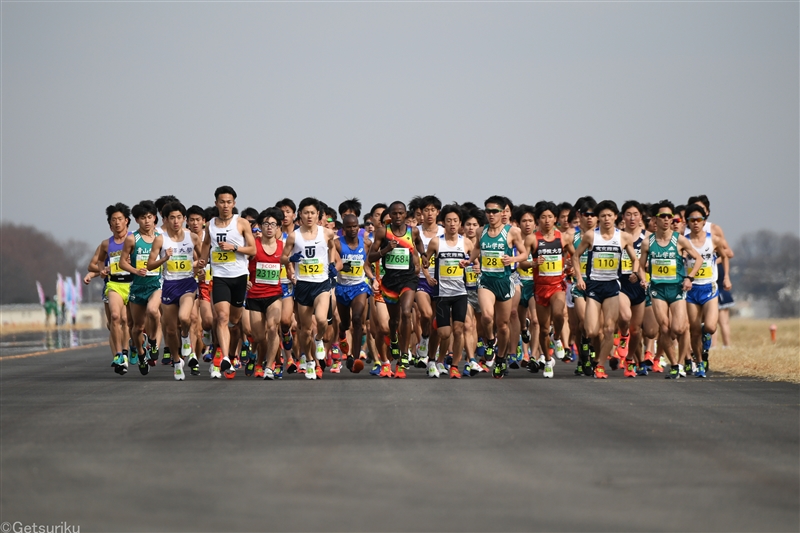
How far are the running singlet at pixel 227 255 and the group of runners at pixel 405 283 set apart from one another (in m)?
0.01

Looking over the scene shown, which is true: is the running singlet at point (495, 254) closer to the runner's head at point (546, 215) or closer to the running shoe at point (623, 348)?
the runner's head at point (546, 215)

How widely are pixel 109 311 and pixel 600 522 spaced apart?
567 inches

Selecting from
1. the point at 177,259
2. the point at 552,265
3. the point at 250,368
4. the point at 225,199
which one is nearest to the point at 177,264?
the point at 177,259

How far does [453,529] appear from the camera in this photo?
6.94 metres

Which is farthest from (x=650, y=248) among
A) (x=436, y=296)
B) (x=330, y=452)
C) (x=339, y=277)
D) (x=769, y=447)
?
(x=330, y=452)

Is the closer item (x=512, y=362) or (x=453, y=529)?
(x=453, y=529)

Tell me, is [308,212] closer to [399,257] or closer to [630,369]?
[399,257]

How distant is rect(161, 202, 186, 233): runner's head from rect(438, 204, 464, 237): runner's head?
12.6 ft

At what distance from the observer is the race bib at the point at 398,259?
19188mm

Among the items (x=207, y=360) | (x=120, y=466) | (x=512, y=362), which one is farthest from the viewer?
(x=207, y=360)

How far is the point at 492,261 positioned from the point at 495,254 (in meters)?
0.13

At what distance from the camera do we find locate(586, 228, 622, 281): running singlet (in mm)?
19234

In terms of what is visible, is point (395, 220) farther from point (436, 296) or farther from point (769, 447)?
point (769, 447)

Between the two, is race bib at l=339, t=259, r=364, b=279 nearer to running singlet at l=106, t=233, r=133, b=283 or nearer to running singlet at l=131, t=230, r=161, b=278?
running singlet at l=131, t=230, r=161, b=278
